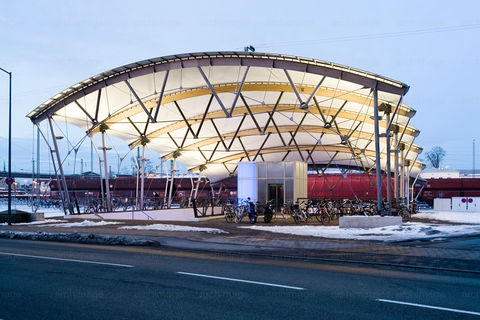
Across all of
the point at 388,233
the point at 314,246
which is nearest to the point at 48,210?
the point at 388,233

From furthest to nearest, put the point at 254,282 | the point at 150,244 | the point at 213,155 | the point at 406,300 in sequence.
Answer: the point at 213,155, the point at 150,244, the point at 254,282, the point at 406,300

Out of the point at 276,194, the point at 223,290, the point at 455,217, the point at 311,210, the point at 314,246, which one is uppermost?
the point at 276,194

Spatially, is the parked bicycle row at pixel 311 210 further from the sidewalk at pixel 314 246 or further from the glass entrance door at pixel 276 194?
the sidewalk at pixel 314 246

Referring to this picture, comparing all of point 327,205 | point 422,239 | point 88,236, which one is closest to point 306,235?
point 422,239

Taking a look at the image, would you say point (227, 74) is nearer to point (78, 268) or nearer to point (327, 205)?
point (327, 205)

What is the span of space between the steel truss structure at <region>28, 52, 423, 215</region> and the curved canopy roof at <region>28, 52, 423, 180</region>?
0.20 ft

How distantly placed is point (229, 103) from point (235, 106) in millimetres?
946

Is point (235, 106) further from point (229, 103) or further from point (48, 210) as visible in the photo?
point (48, 210)

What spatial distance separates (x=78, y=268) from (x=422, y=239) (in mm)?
11258

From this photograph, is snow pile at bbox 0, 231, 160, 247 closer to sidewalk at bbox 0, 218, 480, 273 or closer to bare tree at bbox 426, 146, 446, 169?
sidewalk at bbox 0, 218, 480, 273

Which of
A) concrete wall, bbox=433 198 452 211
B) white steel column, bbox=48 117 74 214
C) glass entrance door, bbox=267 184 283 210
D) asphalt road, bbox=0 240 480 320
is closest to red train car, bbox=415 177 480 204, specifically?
concrete wall, bbox=433 198 452 211

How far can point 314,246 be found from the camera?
1429 cm

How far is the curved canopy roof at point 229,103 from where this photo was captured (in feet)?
79.2

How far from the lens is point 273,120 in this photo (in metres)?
35.9
